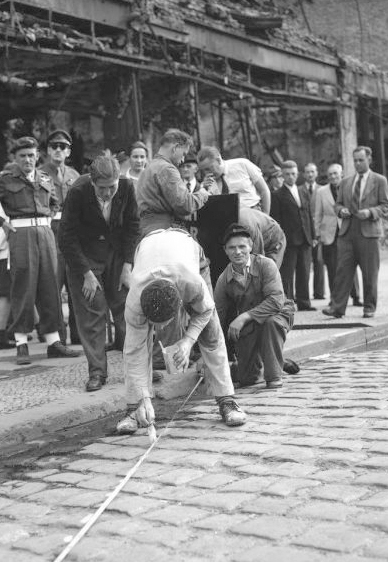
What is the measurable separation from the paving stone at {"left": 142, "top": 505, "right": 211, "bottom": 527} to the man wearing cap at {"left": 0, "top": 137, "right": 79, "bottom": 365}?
4250 millimetres

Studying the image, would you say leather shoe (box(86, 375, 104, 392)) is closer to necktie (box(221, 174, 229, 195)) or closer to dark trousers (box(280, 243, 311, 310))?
necktie (box(221, 174, 229, 195))

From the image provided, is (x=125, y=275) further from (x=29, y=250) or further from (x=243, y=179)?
(x=243, y=179)

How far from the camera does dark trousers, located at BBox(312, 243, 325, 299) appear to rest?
41.7 feet

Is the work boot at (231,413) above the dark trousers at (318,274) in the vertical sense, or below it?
below

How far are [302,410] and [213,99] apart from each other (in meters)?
12.5

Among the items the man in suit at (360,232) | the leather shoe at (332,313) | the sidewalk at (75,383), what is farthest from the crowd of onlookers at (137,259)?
the leather shoe at (332,313)

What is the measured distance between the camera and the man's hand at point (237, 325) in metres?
6.42

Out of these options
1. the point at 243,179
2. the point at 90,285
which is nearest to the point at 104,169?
the point at 90,285

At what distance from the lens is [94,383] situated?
20.5 ft

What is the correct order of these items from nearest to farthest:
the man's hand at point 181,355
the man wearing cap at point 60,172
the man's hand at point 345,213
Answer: the man's hand at point 181,355, the man wearing cap at point 60,172, the man's hand at point 345,213

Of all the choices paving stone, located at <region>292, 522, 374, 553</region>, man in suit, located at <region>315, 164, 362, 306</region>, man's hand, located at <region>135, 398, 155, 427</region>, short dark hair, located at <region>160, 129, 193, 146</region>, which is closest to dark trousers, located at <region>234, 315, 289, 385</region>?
short dark hair, located at <region>160, 129, 193, 146</region>

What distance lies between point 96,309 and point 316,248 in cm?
701

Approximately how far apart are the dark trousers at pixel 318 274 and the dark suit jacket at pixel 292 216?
143 centimetres

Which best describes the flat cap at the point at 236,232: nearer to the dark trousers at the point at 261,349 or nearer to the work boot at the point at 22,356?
the dark trousers at the point at 261,349
